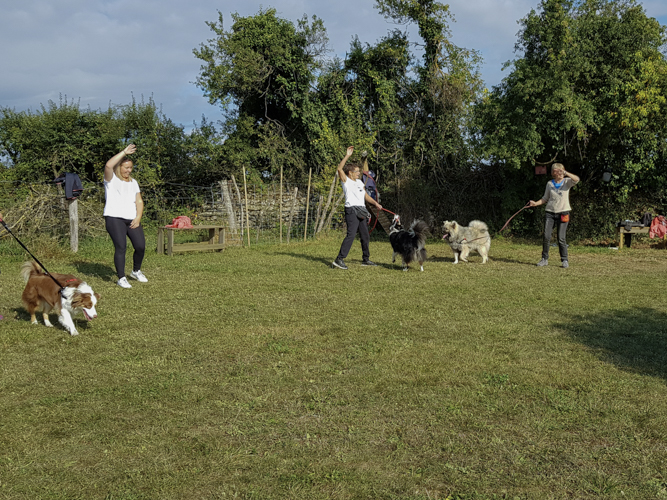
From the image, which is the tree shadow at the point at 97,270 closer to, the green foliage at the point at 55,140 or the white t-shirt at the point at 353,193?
the white t-shirt at the point at 353,193

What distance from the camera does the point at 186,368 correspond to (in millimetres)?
4090

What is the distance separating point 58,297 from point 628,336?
5347mm

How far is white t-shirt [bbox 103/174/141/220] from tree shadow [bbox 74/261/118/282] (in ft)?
3.85

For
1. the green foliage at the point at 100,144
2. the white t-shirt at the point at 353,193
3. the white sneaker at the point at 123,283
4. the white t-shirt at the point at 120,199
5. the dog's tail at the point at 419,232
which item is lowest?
the white sneaker at the point at 123,283

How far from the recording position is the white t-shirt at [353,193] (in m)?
9.02

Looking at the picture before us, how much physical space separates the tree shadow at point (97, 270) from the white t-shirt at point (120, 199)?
3.85 feet

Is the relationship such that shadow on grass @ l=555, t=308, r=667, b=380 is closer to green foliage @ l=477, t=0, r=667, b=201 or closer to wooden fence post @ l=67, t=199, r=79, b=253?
green foliage @ l=477, t=0, r=667, b=201

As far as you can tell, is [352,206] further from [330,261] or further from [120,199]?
[120,199]

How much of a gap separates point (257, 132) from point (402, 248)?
11.2 metres

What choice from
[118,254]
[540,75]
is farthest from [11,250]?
[540,75]

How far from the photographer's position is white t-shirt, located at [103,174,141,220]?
7129 millimetres

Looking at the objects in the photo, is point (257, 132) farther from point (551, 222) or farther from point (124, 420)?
point (124, 420)

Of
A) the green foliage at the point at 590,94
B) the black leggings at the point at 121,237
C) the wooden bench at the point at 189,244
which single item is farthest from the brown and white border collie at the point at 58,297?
the green foliage at the point at 590,94

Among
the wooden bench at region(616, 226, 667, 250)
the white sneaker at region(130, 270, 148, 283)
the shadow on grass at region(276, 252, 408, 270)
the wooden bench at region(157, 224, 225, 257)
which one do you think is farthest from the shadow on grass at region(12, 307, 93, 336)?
the wooden bench at region(616, 226, 667, 250)
